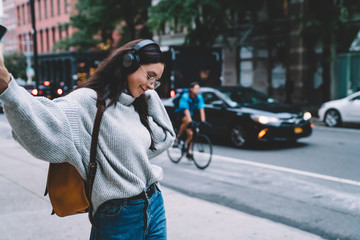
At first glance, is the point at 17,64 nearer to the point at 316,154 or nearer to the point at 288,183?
the point at 316,154

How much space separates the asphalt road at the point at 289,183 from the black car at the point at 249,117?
39 centimetres

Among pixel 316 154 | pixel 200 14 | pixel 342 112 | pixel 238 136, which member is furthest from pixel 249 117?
pixel 200 14

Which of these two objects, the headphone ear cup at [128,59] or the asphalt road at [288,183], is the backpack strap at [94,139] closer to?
the headphone ear cup at [128,59]

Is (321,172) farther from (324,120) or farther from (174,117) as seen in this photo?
(324,120)

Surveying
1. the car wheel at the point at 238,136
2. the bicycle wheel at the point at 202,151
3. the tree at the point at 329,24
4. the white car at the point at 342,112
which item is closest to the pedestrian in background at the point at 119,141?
the bicycle wheel at the point at 202,151

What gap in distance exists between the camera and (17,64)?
155 feet

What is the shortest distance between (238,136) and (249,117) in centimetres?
61

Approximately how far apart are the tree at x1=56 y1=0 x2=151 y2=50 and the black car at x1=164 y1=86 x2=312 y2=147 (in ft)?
76.0

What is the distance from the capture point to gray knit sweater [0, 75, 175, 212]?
169cm

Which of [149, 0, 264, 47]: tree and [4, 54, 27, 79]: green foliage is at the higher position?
[149, 0, 264, 47]: tree

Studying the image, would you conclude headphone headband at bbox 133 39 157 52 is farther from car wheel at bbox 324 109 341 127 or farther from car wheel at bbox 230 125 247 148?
car wheel at bbox 324 109 341 127

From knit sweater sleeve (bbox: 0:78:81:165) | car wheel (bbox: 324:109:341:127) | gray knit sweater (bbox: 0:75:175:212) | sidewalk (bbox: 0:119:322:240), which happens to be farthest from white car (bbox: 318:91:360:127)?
knit sweater sleeve (bbox: 0:78:81:165)

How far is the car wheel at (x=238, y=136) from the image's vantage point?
36.3 ft

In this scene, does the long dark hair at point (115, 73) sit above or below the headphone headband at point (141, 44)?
below
